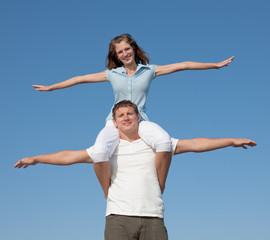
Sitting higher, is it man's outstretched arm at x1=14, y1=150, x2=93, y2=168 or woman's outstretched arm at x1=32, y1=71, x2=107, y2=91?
woman's outstretched arm at x1=32, y1=71, x2=107, y2=91

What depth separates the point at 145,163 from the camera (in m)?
6.67

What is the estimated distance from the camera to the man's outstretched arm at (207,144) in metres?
6.82

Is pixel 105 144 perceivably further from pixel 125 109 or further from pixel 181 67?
pixel 181 67

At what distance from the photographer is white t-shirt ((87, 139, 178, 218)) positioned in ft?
20.9

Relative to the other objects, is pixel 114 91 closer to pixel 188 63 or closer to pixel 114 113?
pixel 114 113

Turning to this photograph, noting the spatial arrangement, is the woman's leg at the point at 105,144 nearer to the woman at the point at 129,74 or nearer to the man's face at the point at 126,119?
the woman at the point at 129,74

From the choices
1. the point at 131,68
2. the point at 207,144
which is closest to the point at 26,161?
the point at 131,68

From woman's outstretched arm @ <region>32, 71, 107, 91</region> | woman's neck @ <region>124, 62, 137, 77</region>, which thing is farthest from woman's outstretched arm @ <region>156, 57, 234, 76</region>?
woman's outstretched arm @ <region>32, 71, 107, 91</region>

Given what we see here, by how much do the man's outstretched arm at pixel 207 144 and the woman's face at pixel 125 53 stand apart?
2047 mm

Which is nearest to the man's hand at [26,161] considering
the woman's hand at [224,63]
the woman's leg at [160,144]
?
the woman's leg at [160,144]

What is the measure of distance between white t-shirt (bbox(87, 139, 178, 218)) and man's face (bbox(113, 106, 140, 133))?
230mm

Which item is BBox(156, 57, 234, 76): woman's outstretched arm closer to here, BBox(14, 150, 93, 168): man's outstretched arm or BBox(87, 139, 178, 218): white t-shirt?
BBox(87, 139, 178, 218): white t-shirt

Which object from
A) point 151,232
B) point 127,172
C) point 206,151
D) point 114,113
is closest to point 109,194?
point 127,172

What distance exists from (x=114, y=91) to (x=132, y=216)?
2625mm
